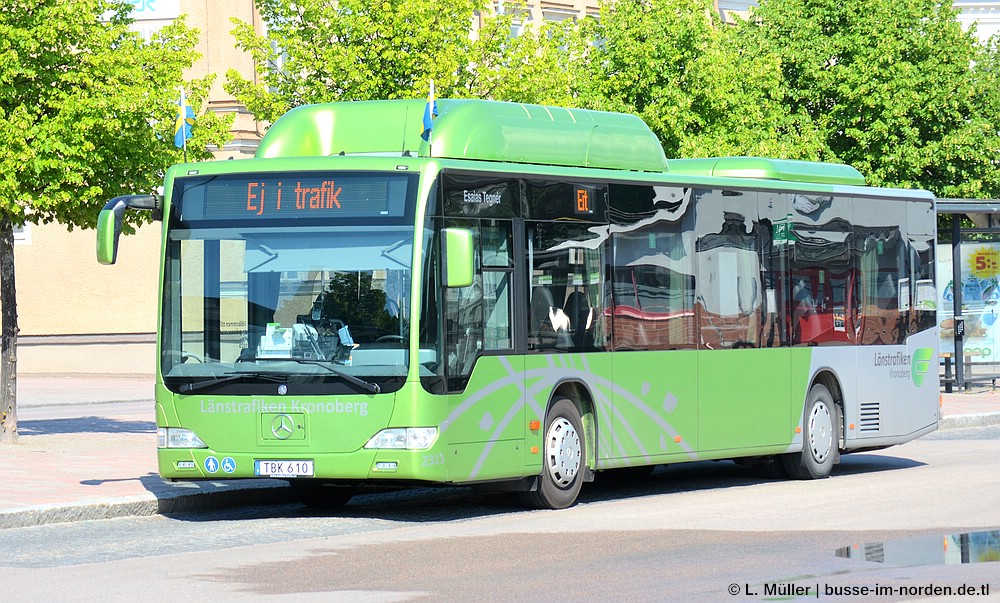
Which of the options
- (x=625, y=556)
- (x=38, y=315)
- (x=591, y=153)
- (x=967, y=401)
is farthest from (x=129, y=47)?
(x=38, y=315)

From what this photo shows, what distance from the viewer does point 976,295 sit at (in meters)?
30.9

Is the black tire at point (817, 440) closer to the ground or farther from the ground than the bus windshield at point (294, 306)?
closer to the ground

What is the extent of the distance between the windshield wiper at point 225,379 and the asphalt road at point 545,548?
42.7 inches

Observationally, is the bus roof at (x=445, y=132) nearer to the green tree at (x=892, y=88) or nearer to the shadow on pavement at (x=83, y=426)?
the shadow on pavement at (x=83, y=426)

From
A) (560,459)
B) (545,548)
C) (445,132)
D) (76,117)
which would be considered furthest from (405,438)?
(76,117)

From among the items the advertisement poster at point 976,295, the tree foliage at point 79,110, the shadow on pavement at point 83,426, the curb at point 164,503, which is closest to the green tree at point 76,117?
the tree foliage at point 79,110

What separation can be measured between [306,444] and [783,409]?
5.89 metres

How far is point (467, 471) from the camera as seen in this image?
1365cm

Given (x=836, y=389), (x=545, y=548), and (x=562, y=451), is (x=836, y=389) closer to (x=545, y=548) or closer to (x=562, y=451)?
(x=562, y=451)

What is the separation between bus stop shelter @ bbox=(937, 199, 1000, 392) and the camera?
30.2 m

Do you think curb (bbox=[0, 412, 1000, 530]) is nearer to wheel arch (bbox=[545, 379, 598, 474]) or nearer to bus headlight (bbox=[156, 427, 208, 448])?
bus headlight (bbox=[156, 427, 208, 448])

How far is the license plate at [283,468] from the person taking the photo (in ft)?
44.0

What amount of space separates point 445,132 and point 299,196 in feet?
4.89

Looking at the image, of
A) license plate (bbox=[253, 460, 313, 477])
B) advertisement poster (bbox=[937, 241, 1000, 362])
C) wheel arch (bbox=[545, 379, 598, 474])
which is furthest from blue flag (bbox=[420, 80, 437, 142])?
advertisement poster (bbox=[937, 241, 1000, 362])
